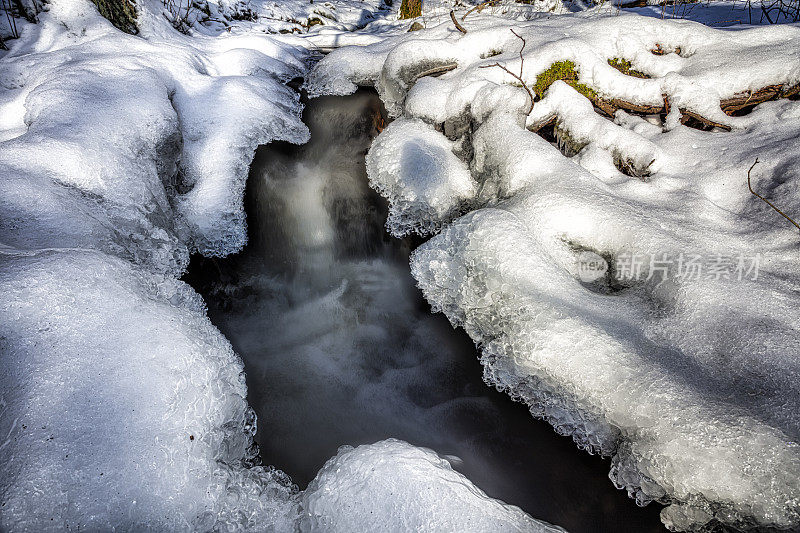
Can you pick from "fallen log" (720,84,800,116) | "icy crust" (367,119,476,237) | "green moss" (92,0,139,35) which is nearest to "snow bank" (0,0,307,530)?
"green moss" (92,0,139,35)

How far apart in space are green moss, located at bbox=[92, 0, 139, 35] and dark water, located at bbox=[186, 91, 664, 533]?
222cm

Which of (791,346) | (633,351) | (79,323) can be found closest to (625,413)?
(633,351)

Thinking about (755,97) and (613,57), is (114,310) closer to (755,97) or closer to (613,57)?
(613,57)

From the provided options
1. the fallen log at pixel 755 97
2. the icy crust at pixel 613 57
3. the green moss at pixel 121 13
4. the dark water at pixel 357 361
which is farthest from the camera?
the green moss at pixel 121 13

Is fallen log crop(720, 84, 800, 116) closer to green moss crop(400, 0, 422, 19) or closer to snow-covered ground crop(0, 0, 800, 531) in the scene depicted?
snow-covered ground crop(0, 0, 800, 531)

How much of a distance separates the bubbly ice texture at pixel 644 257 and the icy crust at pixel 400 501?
64 cm

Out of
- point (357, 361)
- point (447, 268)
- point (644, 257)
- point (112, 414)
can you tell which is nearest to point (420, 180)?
point (447, 268)

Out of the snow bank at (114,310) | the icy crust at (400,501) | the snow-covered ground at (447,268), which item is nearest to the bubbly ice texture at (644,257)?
the snow-covered ground at (447,268)

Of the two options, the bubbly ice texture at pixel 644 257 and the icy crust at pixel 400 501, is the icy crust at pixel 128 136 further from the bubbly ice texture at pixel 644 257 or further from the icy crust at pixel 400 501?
the icy crust at pixel 400 501

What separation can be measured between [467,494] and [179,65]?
469cm

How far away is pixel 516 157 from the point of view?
2.87 metres

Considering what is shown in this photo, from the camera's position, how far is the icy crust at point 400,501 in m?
1.40

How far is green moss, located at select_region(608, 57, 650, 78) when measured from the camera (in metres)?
3.59

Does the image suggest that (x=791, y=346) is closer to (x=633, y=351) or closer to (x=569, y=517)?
(x=633, y=351)
